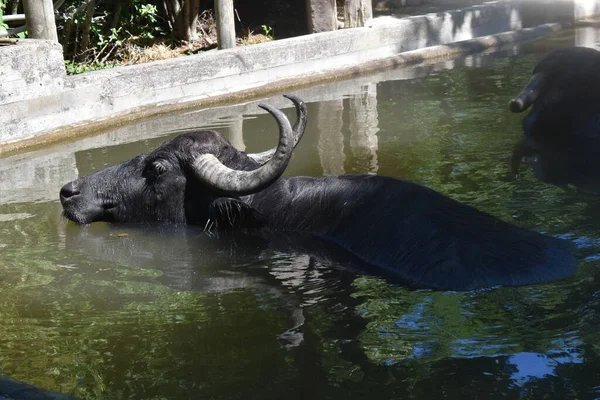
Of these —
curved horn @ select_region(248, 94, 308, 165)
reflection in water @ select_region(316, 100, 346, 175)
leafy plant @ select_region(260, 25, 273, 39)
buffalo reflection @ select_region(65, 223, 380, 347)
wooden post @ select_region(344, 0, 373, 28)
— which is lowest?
buffalo reflection @ select_region(65, 223, 380, 347)

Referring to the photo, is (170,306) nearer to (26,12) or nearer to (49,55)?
(49,55)

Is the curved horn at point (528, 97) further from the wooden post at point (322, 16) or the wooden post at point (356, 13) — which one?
the wooden post at point (322, 16)

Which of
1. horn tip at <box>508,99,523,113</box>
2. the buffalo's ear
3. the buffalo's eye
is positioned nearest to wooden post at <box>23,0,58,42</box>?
the buffalo's eye

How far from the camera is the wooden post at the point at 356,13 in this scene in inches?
533

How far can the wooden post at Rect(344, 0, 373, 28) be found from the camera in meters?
13.5

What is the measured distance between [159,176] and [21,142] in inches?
136

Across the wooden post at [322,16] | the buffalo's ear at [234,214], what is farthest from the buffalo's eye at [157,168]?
the wooden post at [322,16]

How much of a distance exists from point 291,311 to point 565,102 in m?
4.71

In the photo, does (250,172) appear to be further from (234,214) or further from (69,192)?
(69,192)

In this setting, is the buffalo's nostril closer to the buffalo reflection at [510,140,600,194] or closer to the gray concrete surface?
the gray concrete surface

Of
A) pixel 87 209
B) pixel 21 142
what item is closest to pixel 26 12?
pixel 21 142

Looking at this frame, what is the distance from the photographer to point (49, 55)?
32.0ft

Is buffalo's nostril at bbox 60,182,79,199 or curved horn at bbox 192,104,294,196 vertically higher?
curved horn at bbox 192,104,294,196

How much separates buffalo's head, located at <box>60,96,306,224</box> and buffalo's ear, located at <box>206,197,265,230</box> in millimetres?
74
